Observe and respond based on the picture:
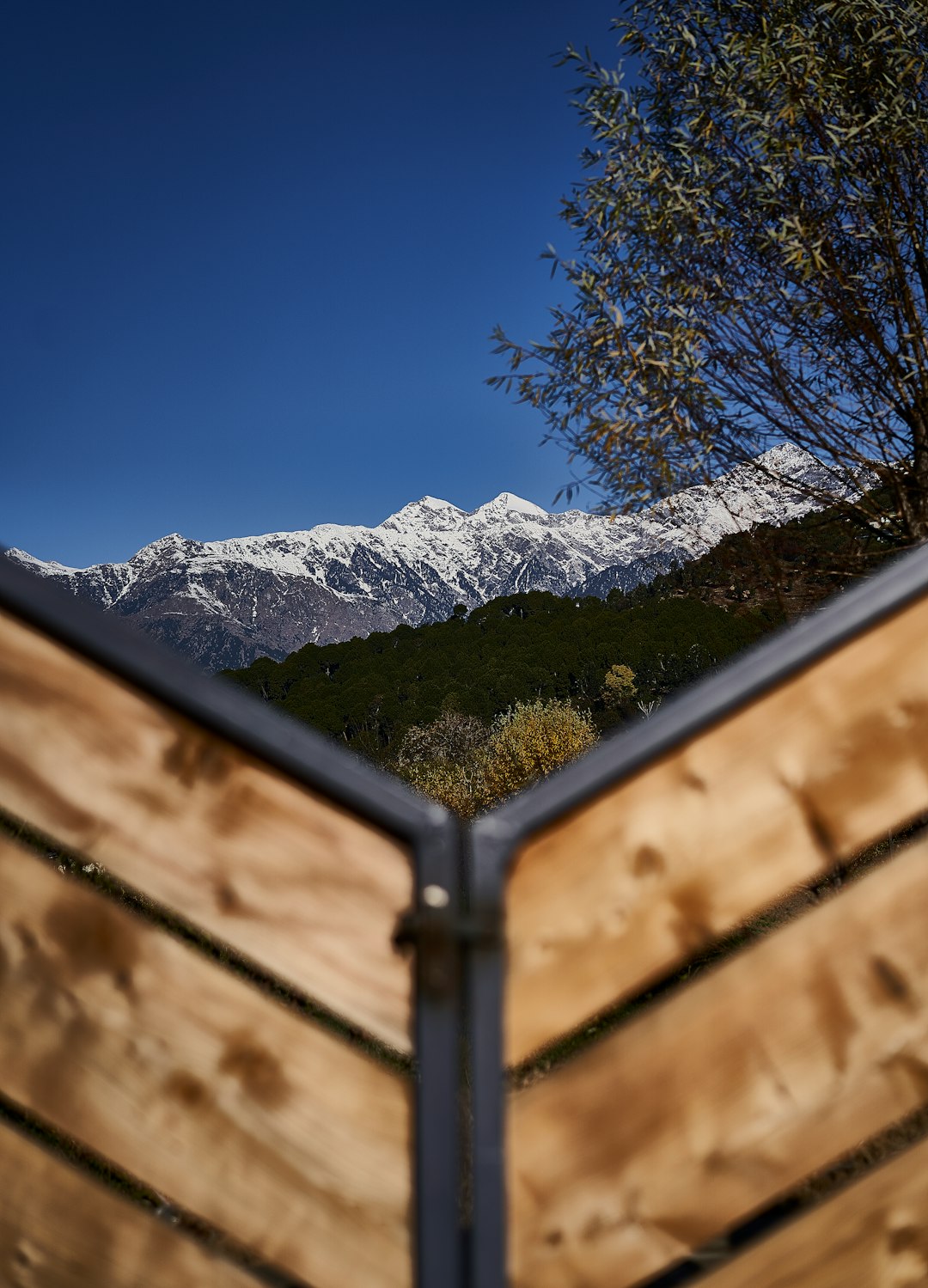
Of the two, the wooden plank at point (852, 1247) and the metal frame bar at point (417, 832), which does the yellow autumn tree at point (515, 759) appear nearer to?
the wooden plank at point (852, 1247)

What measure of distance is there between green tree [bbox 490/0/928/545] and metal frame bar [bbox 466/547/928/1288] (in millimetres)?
5059

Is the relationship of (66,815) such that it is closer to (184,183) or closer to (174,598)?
(184,183)

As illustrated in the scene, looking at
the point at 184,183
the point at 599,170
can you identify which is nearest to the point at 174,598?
the point at 184,183

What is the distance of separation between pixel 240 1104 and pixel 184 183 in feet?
143

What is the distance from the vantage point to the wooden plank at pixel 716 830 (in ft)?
3.75

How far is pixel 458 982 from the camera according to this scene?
3.64 feet

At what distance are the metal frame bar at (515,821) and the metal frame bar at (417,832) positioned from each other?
28 mm

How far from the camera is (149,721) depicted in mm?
1166

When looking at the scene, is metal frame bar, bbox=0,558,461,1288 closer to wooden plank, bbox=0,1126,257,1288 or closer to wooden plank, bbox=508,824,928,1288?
wooden plank, bbox=508,824,928,1288

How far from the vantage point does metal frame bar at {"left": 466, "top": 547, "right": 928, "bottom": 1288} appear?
3.64 ft

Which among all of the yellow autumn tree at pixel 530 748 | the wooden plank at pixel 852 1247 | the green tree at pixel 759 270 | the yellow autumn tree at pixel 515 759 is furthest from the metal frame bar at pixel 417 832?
the yellow autumn tree at pixel 530 748

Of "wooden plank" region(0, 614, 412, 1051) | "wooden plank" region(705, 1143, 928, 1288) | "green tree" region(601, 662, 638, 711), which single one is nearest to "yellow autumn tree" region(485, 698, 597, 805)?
"green tree" region(601, 662, 638, 711)

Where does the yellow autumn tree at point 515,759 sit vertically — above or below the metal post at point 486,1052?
above

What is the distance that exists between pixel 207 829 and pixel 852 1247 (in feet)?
3.56
